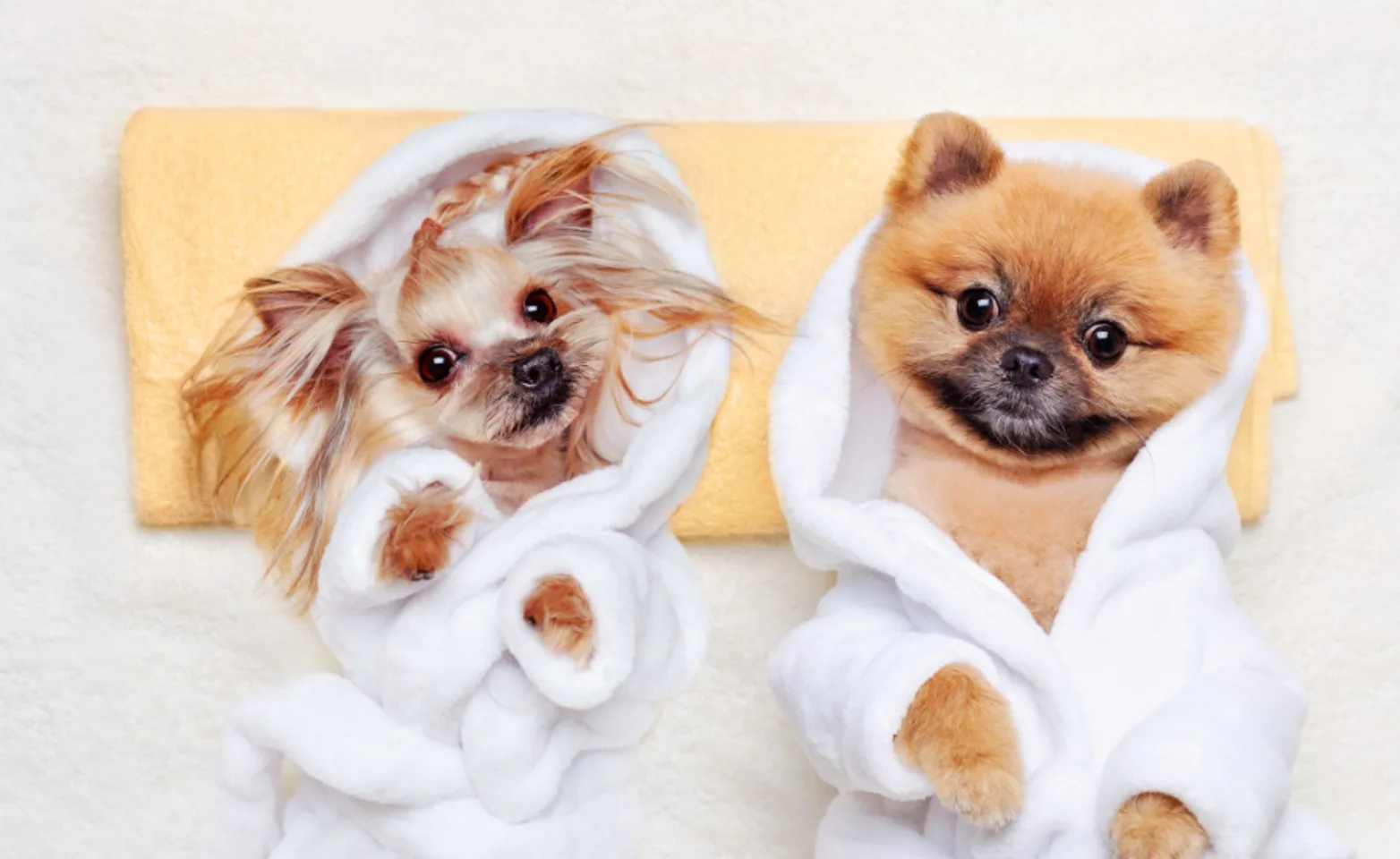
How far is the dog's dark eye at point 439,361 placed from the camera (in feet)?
5.21

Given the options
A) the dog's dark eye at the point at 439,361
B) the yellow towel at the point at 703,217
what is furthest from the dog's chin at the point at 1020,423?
the dog's dark eye at the point at 439,361

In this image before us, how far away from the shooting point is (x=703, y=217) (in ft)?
5.76

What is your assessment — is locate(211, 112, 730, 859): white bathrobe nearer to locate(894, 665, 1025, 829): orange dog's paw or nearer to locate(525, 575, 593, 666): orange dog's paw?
locate(525, 575, 593, 666): orange dog's paw

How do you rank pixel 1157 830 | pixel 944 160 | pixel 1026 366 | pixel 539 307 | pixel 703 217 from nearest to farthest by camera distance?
pixel 1157 830, pixel 1026 366, pixel 944 160, pixel 539 307, pixel 703 217

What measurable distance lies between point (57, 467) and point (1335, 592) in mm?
1818

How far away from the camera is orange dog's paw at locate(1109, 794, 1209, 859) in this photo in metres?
1.26

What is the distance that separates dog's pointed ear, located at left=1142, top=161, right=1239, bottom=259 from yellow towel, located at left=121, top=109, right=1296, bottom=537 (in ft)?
1.12

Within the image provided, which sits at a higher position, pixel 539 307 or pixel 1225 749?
pixel 539 307

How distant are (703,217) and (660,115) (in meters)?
0.20

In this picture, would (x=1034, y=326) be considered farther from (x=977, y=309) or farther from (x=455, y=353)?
(x=455, y=353)

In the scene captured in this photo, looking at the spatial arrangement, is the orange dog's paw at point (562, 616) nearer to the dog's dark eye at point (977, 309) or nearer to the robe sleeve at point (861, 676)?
the robe sleeve at point (861, 676)

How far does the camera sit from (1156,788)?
129 cm

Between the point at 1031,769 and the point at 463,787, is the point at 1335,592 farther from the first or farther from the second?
the point at 463,787

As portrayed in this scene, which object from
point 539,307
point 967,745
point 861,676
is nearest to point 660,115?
point 539,307
